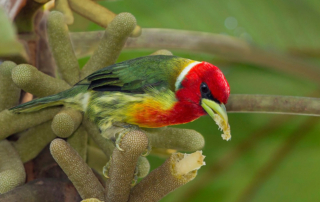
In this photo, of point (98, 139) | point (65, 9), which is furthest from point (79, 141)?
point (65, 9)

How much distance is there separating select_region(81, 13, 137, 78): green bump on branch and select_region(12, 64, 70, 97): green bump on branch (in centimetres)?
10

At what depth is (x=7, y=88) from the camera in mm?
1064

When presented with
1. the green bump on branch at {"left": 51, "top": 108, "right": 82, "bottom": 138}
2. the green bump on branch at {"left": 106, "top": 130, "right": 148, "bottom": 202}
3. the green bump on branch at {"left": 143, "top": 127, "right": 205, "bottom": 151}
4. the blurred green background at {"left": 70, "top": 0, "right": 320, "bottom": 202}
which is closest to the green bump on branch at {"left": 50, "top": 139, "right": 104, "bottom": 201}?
the green bump on branch at {"left": 106, "top": 130, "right": 148, "bottom": 202}

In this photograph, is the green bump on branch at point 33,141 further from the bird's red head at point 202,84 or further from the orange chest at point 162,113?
the bird's red head at point 202,84

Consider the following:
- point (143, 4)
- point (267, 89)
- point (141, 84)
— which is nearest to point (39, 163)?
point (141, 84)

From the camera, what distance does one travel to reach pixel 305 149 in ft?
5.63

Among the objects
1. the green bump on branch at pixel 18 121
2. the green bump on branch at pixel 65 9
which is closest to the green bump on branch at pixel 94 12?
the green bump on branch at pixel 65 9

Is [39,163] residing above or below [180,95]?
below

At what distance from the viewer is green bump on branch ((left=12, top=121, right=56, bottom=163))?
1.08 m

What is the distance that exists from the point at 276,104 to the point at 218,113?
23 cm

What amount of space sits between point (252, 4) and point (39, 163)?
122 centimetres

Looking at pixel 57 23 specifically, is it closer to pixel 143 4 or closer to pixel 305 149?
pixel 143 4

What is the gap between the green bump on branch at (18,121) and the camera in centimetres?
100

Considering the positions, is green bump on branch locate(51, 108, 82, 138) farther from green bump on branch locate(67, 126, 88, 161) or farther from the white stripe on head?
the white stripe on head
